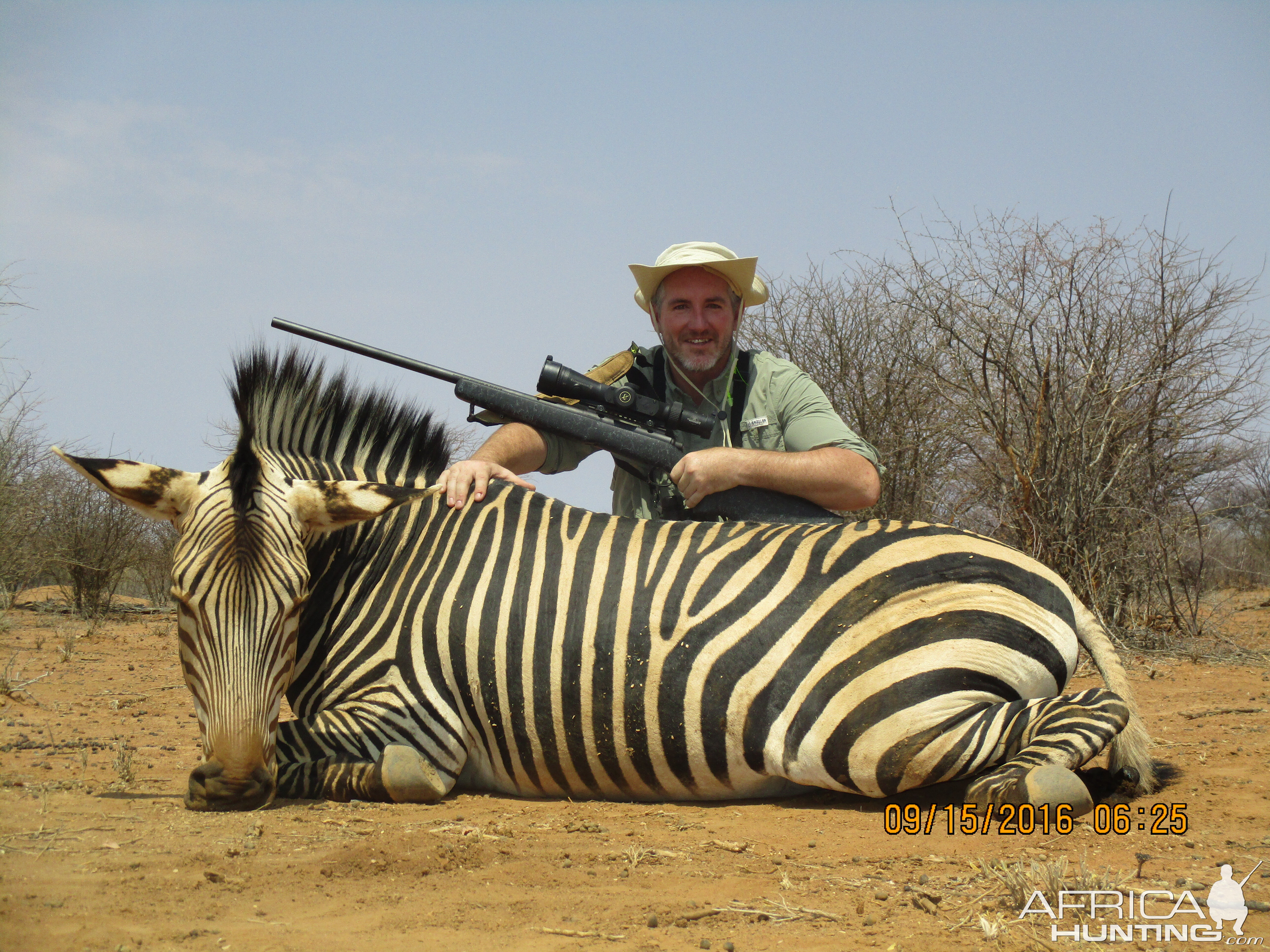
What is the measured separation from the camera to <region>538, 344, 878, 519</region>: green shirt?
5070 millimetres

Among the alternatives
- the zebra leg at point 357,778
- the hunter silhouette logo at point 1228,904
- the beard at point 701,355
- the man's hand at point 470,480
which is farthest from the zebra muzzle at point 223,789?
the beard at point 701,355

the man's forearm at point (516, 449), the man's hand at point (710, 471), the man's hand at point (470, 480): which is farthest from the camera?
the man's forearm at point (516, 449)

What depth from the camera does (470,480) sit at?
13.8 ft

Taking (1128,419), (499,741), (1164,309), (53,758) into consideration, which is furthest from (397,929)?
(1164,309)

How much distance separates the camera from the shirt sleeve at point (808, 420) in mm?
4969

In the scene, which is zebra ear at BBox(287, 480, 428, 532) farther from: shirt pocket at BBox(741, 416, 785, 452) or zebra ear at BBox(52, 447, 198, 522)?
shirt pocket at BBox(741, 416, 785, 452)

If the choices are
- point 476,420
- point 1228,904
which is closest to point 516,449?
point 476,420

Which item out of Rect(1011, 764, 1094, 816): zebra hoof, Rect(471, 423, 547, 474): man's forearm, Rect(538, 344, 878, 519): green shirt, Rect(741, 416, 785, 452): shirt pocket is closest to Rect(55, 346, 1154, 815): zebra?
Rect(1011, 764, 1094, 816): zebra hoof

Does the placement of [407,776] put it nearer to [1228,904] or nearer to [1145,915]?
[1145,915]

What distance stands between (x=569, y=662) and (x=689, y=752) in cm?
53

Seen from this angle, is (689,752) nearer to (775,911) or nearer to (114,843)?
(775,911)

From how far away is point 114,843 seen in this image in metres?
2.88

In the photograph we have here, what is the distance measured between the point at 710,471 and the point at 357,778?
73.8 inches

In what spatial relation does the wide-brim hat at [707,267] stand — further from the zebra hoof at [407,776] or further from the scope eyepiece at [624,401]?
the zebra hoof at [407,776]
